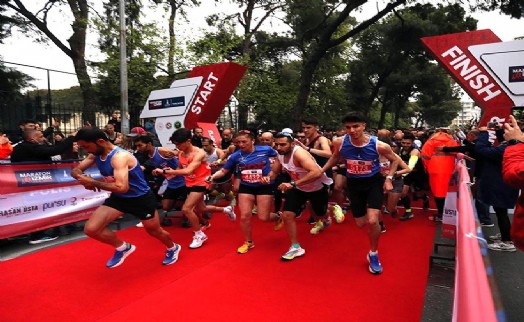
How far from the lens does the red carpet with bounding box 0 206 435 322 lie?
10.6 ft

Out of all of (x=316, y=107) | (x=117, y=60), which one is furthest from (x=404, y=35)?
(x=117, y=60)

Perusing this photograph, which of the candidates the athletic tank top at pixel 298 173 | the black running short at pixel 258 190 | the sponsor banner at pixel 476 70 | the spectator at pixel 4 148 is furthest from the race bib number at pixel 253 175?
the spectator at pixel 4 148

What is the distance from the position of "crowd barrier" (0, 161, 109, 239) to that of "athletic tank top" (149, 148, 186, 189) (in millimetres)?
1093

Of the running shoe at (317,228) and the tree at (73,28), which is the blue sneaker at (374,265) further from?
the tree at (73,28)

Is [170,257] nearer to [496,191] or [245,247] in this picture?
[245,247]

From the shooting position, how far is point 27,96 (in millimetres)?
12422

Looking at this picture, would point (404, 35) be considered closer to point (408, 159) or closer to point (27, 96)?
point (408, 159)

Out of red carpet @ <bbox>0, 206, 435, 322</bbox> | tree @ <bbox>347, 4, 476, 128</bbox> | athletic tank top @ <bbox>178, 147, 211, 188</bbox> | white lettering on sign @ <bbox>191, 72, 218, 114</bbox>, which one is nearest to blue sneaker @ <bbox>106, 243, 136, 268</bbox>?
red carpet @ <bbox>0, 206, 435, 322</bbox>

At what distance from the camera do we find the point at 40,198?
5.39m

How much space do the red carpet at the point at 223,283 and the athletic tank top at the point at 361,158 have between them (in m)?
1.16

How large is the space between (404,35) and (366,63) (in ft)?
23.5

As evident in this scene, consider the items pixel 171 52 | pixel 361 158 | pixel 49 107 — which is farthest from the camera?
pixel 171 52

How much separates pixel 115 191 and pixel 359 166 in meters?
2.74

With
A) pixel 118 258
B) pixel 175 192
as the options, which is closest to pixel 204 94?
pixel 175 192
